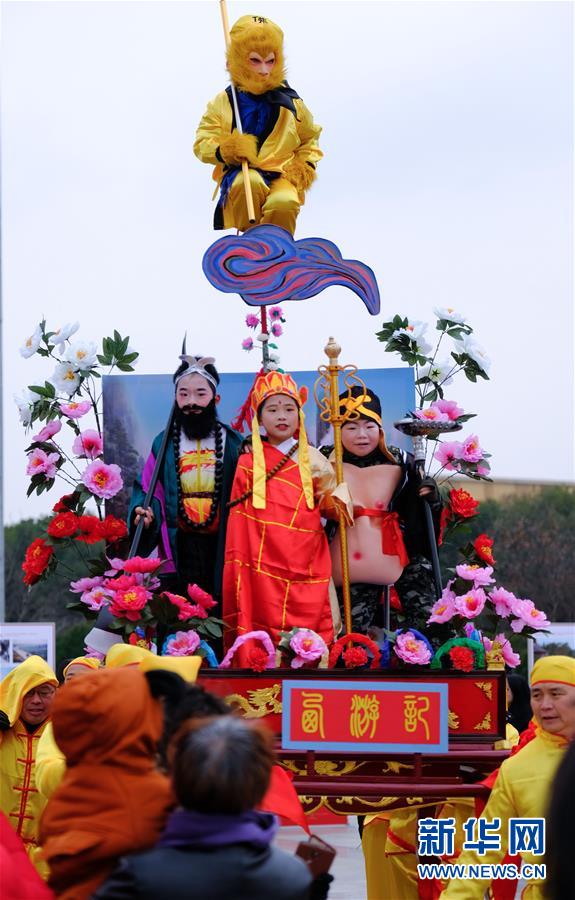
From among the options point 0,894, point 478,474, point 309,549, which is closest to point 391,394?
point 478,474

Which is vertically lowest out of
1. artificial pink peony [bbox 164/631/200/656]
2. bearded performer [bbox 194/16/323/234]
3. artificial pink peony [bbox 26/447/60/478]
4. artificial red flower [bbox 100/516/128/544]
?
artificial pink peony [bbox 164/631/200/656]

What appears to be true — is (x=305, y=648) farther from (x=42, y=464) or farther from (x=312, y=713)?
(x=42, y=464)

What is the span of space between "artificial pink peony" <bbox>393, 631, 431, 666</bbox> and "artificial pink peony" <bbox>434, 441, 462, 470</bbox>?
1.25 m

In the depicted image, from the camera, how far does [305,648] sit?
21.4 feet

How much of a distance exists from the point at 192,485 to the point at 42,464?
0.87 m

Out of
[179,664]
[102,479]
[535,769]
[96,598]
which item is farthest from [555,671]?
[102,479]

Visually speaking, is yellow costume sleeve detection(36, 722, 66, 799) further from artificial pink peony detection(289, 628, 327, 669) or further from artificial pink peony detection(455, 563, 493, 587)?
Answer: artificial pink peony detection(455, 563, 493, 587)

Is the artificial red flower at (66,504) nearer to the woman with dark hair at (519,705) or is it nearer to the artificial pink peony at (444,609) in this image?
the artificial pink peony at (444,609)

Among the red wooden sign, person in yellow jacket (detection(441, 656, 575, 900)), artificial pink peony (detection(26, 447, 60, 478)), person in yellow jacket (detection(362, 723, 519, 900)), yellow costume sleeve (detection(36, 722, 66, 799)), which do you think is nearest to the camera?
yellow costume sleeve (detection(36, 722, 66, 799))

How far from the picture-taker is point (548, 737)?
5.15m

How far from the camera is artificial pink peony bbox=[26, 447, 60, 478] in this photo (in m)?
7.55

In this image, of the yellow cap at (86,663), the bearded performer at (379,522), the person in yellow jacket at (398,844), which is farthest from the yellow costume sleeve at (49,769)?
the bearded performer at (379,522)

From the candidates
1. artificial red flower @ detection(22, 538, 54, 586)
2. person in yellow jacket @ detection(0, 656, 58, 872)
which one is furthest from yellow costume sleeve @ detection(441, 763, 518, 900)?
artificial red flower @ detection(22, 538, 54, 586)

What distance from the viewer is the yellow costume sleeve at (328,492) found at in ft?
22.9
